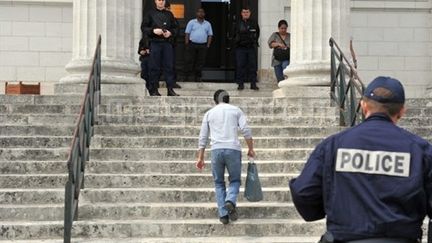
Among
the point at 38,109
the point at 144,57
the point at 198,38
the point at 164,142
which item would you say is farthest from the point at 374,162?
the point at 198,38

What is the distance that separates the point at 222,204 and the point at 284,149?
2198 millimetres

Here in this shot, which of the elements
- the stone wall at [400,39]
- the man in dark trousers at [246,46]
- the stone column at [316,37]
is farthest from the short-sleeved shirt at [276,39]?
the stone wall at [400,39]

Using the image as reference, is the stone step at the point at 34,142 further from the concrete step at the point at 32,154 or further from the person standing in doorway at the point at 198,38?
the person standing in doorway at the point at 198,38

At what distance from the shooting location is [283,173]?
9062 mm

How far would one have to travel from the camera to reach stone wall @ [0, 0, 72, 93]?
1497 cm

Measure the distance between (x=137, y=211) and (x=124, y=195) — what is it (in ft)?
1.36

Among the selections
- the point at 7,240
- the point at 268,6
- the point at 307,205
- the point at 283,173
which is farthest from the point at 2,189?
the point at 268,6

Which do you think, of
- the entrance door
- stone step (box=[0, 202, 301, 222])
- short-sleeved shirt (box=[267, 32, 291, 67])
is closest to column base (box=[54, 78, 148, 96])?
short-sleeved shirt (box=[267, 32, 291, 67])

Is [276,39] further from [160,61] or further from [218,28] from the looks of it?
[218,28]

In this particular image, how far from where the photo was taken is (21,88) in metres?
14.3

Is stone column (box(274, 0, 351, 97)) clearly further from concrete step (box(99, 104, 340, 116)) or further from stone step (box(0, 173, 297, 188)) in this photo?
stone step (box(0, 173, 297, 188))

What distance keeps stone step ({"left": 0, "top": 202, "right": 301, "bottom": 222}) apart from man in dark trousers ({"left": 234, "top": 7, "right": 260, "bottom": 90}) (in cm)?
622

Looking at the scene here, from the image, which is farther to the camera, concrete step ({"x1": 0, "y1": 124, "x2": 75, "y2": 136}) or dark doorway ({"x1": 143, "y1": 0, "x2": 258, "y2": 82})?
dark doorway ({"x1": 143, "y1": 0, "x2": 258, "y2": 82})

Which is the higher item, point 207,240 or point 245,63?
point 245,63
